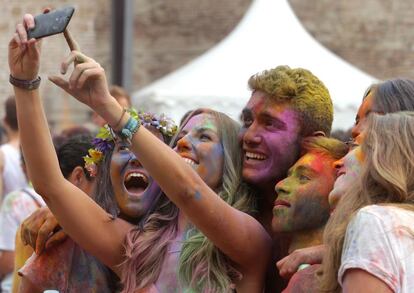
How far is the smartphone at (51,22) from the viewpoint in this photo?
142 inches

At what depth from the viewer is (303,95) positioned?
3.99m

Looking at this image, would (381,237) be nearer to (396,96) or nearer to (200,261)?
(396,96)

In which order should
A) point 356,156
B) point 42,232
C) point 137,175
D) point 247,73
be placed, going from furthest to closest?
point 247,73, point 42,232, point 137,175, point 356,156

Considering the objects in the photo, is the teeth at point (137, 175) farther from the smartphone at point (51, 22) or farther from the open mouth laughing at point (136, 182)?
the smartphone at point (51, 22)

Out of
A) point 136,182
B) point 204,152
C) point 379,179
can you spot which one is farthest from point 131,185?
point 379,179

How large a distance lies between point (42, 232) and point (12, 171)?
3.48m

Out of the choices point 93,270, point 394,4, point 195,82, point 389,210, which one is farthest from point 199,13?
point 389,210

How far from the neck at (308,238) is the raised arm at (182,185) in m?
0.13

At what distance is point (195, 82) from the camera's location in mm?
11211

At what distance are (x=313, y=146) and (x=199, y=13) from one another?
15.6m

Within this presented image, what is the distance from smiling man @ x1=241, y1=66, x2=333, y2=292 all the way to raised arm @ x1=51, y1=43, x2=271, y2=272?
0.18m

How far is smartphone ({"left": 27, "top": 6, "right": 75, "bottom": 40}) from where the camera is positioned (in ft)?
11.8

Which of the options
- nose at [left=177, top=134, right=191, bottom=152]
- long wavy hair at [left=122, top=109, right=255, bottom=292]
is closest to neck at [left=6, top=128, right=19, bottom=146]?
long wavy hair at [left=122, top=109, right=255, bottom=292]

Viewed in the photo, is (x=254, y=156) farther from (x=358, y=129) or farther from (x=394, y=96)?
(x=394, y=96)
